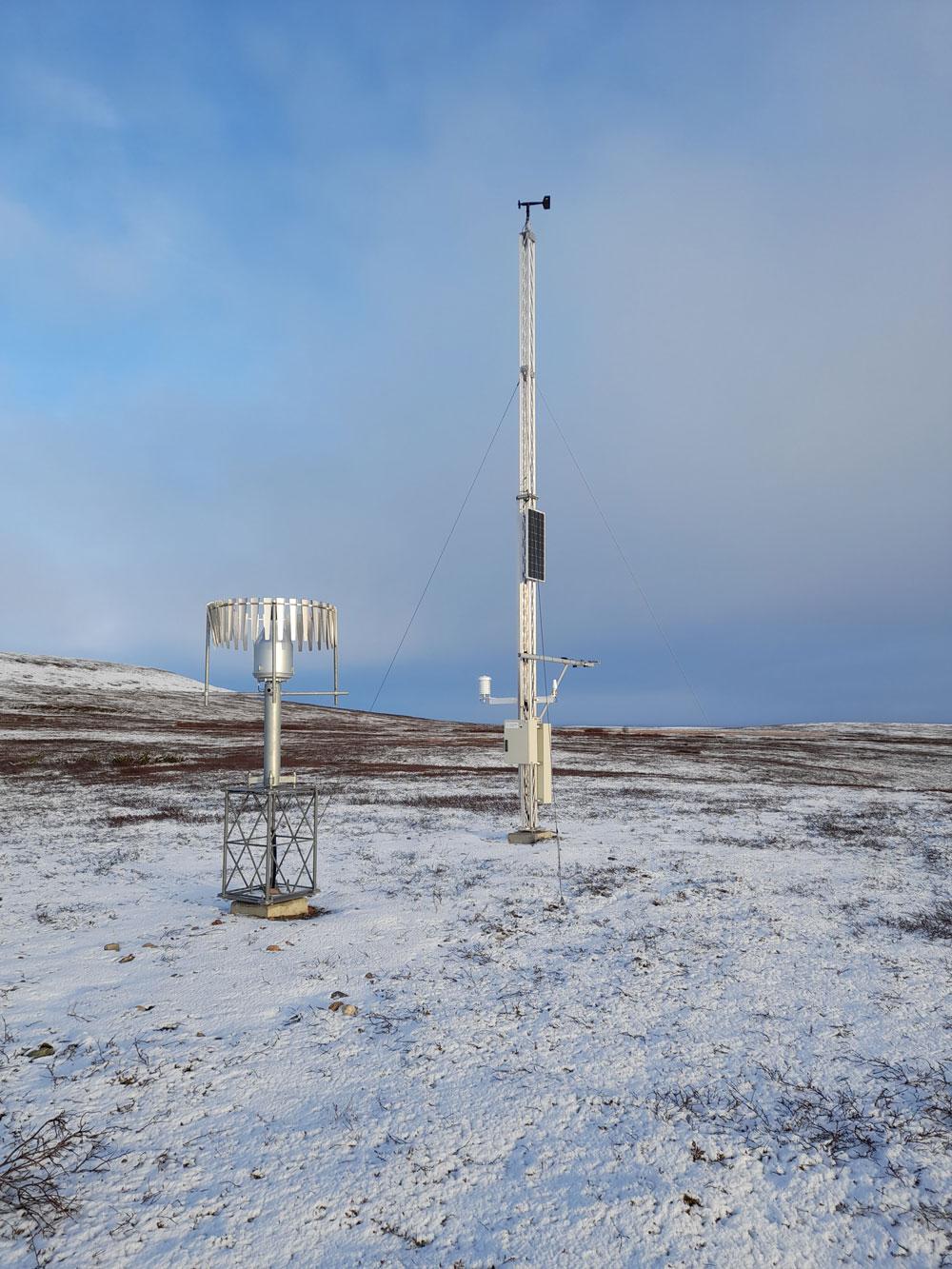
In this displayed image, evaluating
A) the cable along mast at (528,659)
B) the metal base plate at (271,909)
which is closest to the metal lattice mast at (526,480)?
the cable along mast at (528,659)

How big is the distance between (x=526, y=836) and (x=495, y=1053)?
10.2 m

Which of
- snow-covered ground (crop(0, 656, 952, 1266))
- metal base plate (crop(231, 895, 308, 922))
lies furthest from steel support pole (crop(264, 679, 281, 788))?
snow-covered ground (crop(0, 656, 952, 1266))

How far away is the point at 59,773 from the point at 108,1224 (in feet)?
101

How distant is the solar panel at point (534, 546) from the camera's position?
1778 centimetres

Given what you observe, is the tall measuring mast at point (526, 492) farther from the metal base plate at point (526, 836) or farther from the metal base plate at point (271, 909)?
the metal base plate at point (271, 909)

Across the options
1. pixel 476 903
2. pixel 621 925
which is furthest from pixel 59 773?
pixel 621 925

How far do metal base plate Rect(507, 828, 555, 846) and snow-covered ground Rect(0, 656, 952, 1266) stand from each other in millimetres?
489

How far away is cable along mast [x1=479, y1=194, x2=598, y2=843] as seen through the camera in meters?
17.6

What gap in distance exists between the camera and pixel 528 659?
58.3ft

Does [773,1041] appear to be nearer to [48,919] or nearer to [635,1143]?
[635,1143]

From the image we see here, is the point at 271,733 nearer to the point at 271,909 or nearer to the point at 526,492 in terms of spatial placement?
the point at 271,909

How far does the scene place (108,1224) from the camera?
496 centimetres

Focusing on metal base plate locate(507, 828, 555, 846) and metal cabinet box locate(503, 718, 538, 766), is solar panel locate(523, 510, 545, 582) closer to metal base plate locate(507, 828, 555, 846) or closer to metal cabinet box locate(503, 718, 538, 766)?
metal cabinet box locate(503, 718, 538, 766)

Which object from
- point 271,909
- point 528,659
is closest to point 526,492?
point 528,659
